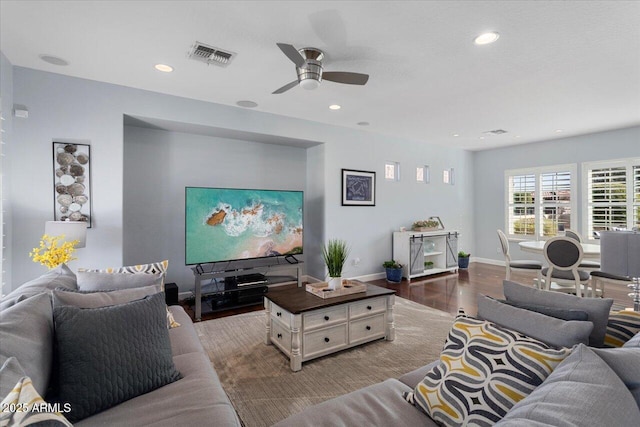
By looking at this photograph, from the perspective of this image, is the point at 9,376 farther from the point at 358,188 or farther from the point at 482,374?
the point at 358,188

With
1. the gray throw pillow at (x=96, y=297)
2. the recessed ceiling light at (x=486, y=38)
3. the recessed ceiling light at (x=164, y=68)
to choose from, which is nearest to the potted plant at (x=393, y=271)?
the recessed ceiling light at (x=486, y=38)

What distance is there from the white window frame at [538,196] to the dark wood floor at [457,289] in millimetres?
Answer: 962

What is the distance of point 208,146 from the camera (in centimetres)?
451

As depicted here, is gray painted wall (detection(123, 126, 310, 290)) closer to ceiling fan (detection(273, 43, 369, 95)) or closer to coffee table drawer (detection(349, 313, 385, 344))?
ceiling fan (detection(273, 43, 369, 95))

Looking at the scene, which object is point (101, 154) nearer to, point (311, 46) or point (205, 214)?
point (205, 214)

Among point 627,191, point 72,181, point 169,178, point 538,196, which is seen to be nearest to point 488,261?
point 538,196

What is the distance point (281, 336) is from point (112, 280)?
4.52ft

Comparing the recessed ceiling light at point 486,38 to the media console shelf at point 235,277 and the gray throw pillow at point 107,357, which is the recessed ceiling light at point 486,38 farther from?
the media console shelf at point 235,277

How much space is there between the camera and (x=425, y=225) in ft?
19.5

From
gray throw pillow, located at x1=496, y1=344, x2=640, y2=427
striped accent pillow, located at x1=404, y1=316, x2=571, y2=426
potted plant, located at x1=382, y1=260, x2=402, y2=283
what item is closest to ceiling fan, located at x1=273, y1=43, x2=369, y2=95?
striped accent pillow, located at x1=404, y1=316, x2=571, y2=426

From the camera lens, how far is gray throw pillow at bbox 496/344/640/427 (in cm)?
68

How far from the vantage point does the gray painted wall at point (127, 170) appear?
116 inches

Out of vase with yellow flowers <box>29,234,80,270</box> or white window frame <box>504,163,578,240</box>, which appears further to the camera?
white window frame <box>504,163,578,240</box>

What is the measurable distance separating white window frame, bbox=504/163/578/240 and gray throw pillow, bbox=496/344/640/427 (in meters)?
6.31
